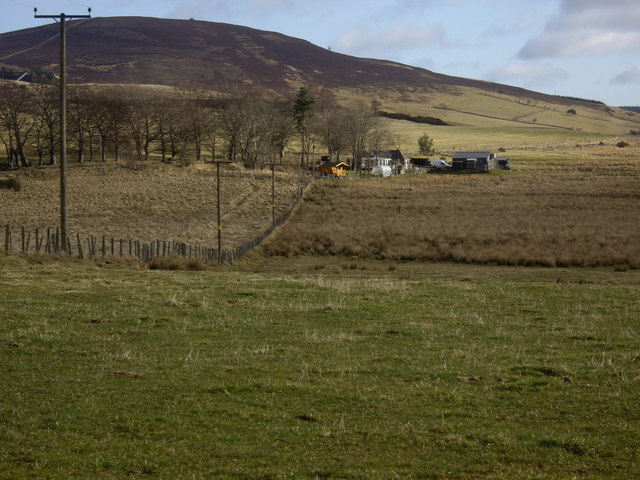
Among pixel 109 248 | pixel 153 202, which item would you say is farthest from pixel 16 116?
pixel 109 248

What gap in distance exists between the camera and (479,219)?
6944 cm

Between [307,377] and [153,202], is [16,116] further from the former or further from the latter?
[307,377]

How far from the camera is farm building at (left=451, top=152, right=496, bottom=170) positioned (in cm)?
12344

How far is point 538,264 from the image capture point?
48.2 m

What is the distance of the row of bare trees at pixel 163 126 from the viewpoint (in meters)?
97.0

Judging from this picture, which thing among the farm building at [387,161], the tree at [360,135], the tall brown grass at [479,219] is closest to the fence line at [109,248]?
the tall brown grass at [479,219]

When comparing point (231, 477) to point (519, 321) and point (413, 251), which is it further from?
point (413, 251)

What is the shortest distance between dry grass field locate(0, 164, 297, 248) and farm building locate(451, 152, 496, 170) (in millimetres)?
38441

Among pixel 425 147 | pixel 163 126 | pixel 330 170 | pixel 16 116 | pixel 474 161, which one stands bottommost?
pixel 330 170

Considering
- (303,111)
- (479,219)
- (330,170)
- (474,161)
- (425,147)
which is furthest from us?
(425,147)

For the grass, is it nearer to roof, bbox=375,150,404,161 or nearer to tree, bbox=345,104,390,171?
tree, bbox=345,104,390,171

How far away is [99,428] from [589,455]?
590cm

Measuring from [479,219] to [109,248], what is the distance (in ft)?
124

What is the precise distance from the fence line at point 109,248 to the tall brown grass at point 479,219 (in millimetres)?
Result: 8948
